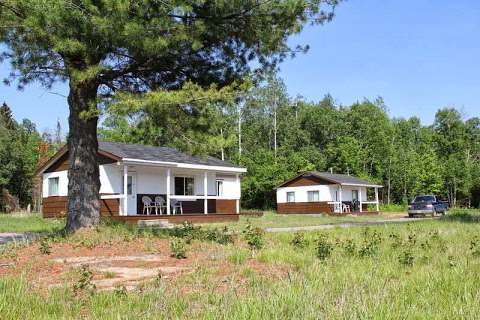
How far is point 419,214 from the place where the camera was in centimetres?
3616

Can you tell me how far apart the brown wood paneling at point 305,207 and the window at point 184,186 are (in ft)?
49.1

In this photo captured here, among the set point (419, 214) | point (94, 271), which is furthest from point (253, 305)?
point (419, 214)

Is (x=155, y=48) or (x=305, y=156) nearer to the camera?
(x=155, y=48)

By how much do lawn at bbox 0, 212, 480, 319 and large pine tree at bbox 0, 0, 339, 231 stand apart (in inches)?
→ 99.4

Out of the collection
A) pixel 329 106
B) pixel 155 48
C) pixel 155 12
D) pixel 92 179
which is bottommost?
pixel 92 179

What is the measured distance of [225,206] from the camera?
3095 centimetres

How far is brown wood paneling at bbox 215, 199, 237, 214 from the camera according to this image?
3061 cm

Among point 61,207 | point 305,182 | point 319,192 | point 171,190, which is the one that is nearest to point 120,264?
point 171,190

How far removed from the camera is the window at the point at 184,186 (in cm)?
2875

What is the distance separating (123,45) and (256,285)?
5.36 meters

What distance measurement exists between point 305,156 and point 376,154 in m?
8.97

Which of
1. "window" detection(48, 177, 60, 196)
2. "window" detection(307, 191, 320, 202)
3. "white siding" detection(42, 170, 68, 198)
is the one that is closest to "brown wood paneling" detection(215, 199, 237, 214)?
"white siding" detection(42, 170, 68, 198)

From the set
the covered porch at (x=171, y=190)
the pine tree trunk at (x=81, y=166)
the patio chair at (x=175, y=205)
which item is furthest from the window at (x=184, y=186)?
the pine tree trunk at (x=81, y=166)

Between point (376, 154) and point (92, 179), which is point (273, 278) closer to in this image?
point (92, 179)
